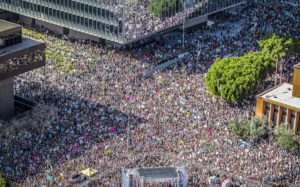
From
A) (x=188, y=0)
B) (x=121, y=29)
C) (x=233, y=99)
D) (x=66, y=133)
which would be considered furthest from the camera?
(x=188, y=0)

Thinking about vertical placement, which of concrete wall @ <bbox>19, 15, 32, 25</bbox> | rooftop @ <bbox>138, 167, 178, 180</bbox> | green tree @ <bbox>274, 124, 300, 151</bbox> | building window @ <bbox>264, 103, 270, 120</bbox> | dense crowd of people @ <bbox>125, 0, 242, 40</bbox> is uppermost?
dense crowd of people @ <bbox>125, 0, 242, 40</bbox>

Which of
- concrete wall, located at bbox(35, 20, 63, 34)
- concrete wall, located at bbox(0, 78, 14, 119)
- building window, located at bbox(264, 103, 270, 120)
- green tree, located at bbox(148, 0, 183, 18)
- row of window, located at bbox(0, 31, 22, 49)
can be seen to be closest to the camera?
building window, located at bbox(264, 103, 270, 120)

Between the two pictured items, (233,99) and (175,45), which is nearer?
(233,99)

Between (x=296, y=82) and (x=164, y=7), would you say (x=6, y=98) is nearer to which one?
(x=164, y=7)

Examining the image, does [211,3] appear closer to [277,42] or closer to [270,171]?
[277,42]

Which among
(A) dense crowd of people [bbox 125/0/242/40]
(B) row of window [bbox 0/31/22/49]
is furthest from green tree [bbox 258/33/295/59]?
(B) row of window [bbox 0/31/22/49]

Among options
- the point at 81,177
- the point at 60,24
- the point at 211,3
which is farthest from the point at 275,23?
the point at 81,177

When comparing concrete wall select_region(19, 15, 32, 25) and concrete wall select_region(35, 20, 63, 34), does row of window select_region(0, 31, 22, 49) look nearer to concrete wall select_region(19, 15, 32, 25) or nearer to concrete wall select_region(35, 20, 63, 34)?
concrete wall select_region(35, 20, 63, 34)
